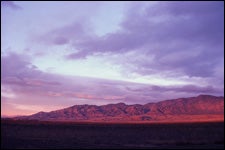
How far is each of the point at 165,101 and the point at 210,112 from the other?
36.0m

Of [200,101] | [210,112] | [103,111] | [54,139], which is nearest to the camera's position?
[54,139]

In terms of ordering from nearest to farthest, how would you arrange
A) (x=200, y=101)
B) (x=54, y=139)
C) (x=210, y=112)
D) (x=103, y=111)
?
1. (x=54, y=139)
2. (x=210, y=112)
3. (x=200, y=101)
4. (x=103, y=111)

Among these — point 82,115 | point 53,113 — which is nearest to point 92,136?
point 82,115

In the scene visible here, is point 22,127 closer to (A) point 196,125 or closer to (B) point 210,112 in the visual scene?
(A) point 196,125

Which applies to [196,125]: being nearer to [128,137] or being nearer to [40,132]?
[128,137]

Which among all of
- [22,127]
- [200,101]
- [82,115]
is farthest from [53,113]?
[22,127]

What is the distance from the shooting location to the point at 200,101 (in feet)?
550

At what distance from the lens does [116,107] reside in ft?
610

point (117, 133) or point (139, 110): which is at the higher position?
point (117, 133)

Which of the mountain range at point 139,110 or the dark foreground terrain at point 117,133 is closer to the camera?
the dark foreground terrain at point 117,133

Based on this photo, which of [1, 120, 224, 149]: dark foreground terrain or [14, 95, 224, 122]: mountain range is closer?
[1, 120, 224, 149]: dark foreground terrain

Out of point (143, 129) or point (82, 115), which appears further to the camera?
point (82, 115)

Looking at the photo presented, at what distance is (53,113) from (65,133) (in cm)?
12439

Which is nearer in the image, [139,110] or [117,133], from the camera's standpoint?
[117,133]
